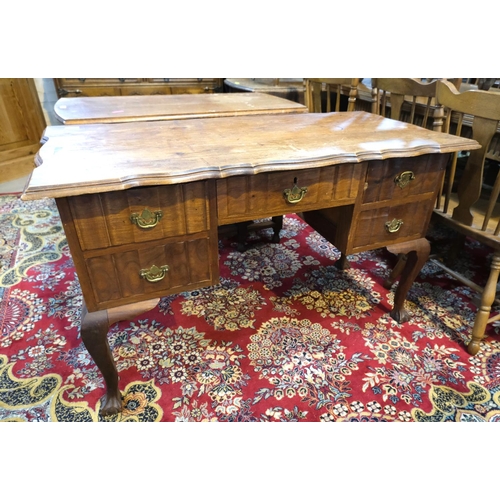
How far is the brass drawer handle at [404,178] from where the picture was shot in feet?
4.21

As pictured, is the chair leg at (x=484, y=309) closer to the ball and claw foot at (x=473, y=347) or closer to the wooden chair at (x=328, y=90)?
the ball and claw foot at (x=473, y=347)

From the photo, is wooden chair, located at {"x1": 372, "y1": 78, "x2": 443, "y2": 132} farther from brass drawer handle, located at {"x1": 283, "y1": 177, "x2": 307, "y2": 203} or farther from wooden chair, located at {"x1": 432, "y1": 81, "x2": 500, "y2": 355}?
brass drawer handle, located at {"x1": 283, "y1": 177, "x2": 307, "y2": 203}

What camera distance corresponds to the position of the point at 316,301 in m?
1.83

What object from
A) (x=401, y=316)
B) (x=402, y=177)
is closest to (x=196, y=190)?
(x=402, y=177)

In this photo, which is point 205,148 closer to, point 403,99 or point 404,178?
point 404,178

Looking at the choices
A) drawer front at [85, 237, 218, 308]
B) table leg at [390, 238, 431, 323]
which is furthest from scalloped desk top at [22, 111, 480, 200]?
table leg at [390, 238, 431, 323]

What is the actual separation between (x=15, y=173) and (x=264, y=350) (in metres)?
3.20

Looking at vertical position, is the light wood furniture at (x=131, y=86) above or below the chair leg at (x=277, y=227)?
above

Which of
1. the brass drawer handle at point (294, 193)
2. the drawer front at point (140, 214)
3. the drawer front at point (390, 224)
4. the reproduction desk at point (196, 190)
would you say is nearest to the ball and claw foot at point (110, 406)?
the reproduction desk at point (196, 190)

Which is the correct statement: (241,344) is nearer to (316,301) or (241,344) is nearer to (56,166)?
(316,301)

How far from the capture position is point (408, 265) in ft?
5.15

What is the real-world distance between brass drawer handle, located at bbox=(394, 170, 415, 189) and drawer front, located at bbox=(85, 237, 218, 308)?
713 millimetres

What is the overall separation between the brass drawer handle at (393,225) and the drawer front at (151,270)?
707 mm

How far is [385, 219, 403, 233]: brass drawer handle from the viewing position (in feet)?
4.55
